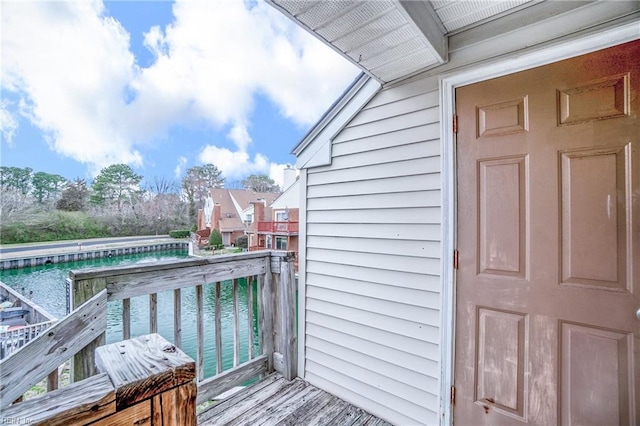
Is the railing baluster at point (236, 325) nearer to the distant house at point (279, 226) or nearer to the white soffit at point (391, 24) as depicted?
the white soffit at point (391, 24)

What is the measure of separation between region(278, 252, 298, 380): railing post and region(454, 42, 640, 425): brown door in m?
1.24

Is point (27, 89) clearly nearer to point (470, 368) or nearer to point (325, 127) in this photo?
point (325, 127)

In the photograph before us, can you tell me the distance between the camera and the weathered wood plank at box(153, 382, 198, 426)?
442 millimetres

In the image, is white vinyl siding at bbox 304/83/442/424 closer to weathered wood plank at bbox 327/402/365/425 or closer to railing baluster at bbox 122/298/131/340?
weathered wood plank at bbox 327/402/365/425

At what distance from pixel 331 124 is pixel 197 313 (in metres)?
1.69

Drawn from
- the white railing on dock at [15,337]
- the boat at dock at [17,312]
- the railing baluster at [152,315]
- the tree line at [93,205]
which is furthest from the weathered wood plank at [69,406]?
the tree line at [93,205]

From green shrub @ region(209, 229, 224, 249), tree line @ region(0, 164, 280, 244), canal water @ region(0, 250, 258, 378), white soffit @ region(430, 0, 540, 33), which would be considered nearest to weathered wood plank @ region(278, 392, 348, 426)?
white soffit @ region(430, 0, 540, 33)

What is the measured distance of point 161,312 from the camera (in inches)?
328

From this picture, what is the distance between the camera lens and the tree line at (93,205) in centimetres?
599

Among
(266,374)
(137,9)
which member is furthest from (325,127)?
(137,9)

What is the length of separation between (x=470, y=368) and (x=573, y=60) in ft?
5.40

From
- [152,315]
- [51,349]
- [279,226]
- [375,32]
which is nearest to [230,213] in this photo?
[279,226]

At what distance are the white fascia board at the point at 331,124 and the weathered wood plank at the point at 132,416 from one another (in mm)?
2002

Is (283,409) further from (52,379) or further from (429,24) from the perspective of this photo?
(429,24)
